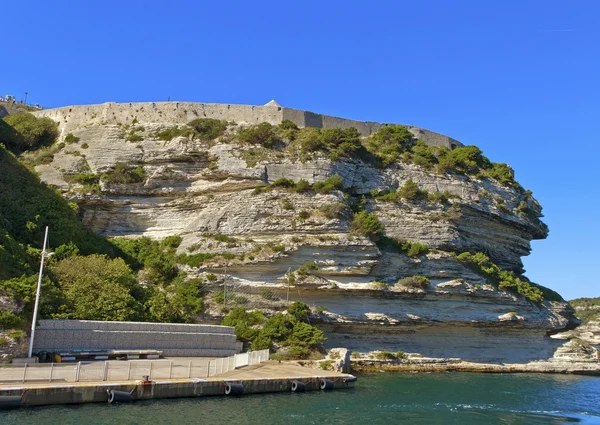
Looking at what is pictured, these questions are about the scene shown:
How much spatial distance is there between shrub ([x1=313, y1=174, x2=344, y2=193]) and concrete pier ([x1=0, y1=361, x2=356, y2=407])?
15.7 metres

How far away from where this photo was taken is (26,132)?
47.9 meters

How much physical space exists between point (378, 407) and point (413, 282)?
57.3 feet

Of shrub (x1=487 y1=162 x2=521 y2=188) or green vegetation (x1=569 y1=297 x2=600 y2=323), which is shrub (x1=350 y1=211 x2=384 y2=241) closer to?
shrub (x1=487 y1=162 x2=521 y2=188)

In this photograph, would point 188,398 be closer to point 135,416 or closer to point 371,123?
point 135,416

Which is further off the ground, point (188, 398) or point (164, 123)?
point (164, 123)

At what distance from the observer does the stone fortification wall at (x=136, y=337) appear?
87.8 ft

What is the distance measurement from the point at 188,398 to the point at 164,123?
29.5 m

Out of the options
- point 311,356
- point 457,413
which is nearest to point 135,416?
point 457,413

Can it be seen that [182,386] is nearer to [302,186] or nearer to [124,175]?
[302,186]

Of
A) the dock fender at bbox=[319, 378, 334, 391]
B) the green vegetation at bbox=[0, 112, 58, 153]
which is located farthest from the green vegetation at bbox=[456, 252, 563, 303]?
the green vegetation at bbox=[0, 112, 58, 153]

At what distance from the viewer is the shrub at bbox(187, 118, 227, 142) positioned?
1795 inches

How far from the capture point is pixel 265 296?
38.5 m

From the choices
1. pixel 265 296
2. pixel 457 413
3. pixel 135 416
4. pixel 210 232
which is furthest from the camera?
pixel 210 232

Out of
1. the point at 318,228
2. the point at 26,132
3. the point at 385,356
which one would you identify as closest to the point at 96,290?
the point at 318,228
